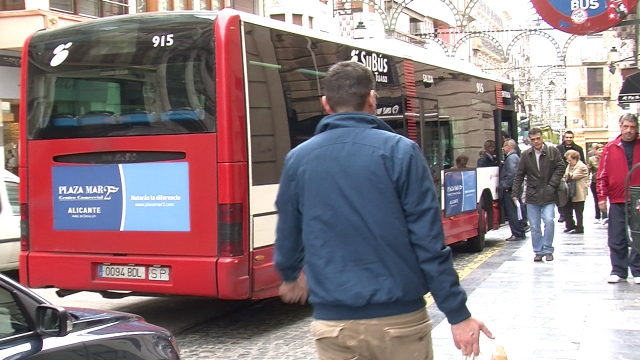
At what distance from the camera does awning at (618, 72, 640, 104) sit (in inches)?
545

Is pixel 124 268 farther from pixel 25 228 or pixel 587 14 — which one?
pixel 587 14

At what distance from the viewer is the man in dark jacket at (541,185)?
1127 cm

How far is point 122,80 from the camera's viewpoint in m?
7.44

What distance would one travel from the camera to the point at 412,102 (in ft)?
35.8

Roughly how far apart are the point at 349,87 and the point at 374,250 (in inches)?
25.1

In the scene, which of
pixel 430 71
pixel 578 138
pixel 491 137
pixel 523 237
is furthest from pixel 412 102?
pixel 578 138

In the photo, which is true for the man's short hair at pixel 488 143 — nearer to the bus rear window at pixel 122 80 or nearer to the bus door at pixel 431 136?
the bus door at pixel 431 136

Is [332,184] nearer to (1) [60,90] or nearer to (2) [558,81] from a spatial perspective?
(1) [60,90]

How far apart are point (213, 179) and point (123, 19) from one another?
173cm

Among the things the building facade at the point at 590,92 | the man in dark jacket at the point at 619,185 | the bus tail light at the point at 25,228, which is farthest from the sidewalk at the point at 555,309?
the building facade at the point at 590,92

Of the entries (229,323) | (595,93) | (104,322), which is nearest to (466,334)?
(104,322)

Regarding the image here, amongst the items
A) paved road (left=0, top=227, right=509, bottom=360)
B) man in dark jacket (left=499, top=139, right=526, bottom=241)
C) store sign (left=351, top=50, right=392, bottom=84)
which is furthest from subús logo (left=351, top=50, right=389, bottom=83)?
man in dark jacket (left=499, top=139, right=526, bottom=241)

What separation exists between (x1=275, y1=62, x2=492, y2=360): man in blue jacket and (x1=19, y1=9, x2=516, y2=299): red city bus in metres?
3.87

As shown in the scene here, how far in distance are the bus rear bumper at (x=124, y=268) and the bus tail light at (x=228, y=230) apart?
136mm
